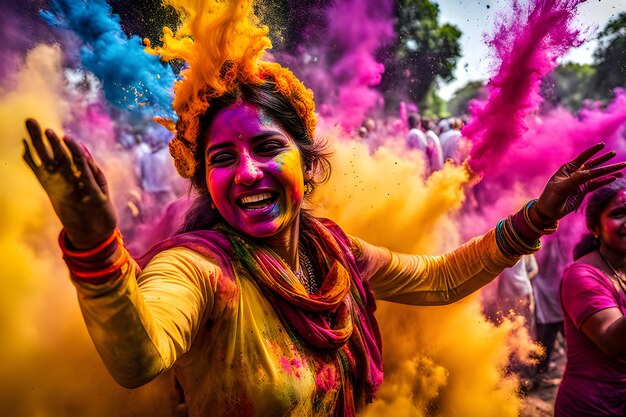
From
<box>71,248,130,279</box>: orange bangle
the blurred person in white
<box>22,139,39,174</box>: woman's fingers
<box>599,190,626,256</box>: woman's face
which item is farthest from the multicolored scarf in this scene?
<box>599,190,626,256</box>: woman's face

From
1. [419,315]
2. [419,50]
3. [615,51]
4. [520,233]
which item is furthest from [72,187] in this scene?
[615,51]

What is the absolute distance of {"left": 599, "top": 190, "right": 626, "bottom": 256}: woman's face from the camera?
9.35 ft

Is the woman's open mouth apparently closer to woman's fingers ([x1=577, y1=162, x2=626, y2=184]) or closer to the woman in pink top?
woman's fingers ([x1=577, y1=162, x2=626, y2=184])

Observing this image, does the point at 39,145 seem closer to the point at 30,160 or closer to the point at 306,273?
the point at 30,160

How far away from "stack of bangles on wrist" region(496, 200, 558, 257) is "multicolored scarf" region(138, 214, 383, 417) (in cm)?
73

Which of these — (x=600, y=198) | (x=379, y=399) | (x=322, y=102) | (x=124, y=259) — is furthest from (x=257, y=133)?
(x=600, y=198)

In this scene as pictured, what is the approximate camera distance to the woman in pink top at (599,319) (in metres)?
2.54

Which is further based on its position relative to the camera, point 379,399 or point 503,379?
point 503,379

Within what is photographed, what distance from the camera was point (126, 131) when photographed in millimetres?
2662

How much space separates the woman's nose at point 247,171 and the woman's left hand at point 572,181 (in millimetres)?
1304

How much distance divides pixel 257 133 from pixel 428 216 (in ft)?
5.84

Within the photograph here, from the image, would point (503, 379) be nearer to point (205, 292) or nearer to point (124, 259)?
point (205, 292)

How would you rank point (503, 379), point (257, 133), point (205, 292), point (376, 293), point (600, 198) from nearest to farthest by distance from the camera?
1. point (205, 292)
2. point (257, 133)
3. point (376, 293)
4. point (600, 198)
5. point (503, 379)

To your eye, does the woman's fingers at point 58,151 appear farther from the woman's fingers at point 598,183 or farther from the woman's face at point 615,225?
the woman's face at point 615,225
